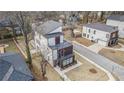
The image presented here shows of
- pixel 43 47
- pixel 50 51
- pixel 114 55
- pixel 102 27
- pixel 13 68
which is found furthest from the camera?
pixel 102 27

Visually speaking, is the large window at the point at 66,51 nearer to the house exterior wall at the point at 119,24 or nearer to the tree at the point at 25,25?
the tree at the point at 25,25

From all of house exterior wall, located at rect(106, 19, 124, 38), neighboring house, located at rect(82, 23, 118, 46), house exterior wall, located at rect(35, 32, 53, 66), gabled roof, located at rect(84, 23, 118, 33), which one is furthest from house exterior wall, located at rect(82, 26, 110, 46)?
house exterior wall, located at rect(35, 32, 53, 66)

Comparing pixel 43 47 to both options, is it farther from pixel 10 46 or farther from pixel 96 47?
pixel 96 47

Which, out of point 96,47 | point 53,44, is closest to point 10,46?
point 53,44

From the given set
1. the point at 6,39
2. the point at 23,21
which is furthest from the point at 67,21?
the point at 6,39

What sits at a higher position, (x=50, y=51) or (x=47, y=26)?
(x=47, y=26)

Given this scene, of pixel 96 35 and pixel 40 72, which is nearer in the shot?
pixel 40 72

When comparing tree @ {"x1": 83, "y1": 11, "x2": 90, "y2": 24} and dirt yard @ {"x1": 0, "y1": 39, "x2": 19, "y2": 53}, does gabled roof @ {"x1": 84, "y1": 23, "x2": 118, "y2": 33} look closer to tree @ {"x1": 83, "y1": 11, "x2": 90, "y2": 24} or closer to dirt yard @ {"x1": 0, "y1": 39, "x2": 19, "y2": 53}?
tree @ {"x1": 83, "y1": 11, "x2": 90, "y2": 24}
